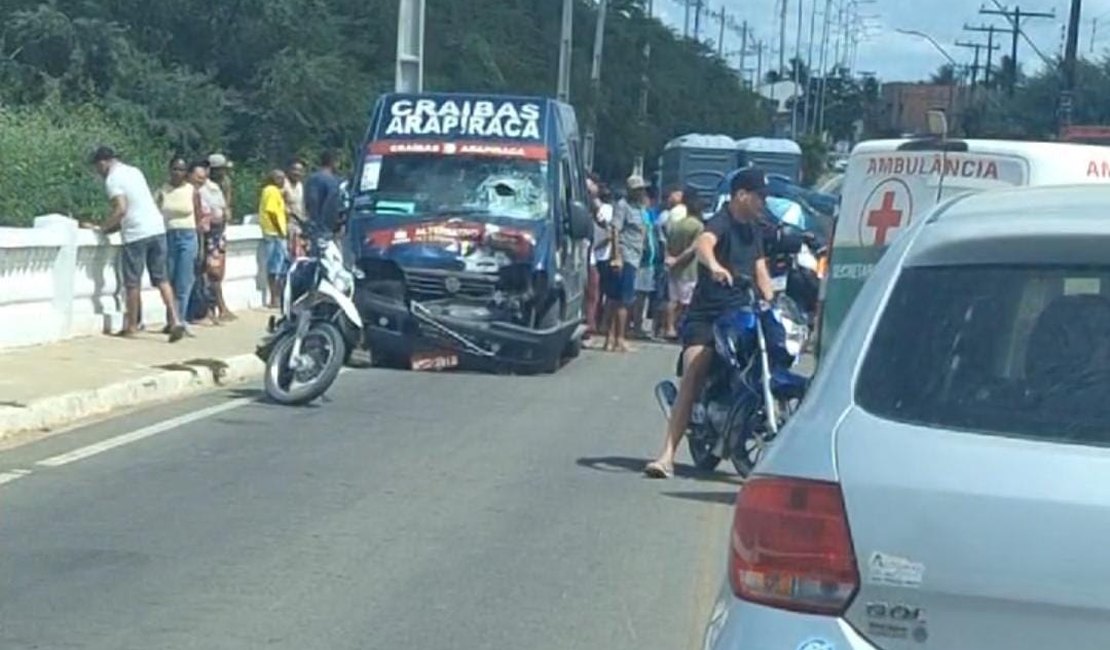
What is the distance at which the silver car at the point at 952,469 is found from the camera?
4238mm

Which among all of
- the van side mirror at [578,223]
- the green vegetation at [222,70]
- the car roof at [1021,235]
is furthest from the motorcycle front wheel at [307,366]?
A: the green vegetation at [222,70]

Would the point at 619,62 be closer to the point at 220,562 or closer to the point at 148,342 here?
the point at 148,342

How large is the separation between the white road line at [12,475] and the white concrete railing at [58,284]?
588 centimetres

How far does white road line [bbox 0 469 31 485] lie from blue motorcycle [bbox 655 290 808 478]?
146 inches

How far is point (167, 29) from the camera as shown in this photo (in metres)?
42.2

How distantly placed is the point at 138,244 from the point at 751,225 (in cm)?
885

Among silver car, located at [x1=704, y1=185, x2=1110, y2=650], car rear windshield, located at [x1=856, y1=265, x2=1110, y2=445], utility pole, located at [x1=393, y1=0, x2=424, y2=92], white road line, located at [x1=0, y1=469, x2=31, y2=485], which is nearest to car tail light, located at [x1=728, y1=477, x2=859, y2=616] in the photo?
silver car, located at [x1=704, y1=185, x2=1110, y2=650]

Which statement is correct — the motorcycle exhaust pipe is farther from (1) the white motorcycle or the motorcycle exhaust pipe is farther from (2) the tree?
(2) the tree

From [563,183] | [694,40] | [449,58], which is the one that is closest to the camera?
[563,183]

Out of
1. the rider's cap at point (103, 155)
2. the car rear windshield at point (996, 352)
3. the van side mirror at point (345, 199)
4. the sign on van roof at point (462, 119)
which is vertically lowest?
the van side mirror at point (345, 199)

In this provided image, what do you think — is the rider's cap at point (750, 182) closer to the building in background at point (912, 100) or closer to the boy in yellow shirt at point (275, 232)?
the boy in yellow shirt at point (275, 232)

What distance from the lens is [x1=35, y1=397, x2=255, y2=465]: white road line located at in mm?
12938

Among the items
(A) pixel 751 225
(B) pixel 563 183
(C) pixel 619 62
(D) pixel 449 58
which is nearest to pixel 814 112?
(C) pixel 619 62

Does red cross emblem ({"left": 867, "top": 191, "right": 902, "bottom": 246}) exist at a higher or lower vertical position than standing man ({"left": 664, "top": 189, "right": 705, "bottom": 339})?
higher
